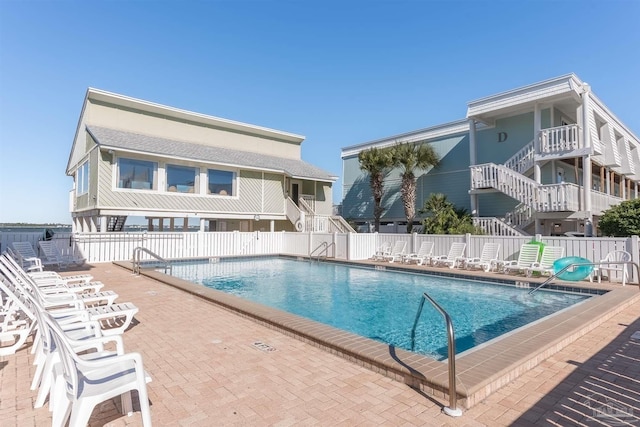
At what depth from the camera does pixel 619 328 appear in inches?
231

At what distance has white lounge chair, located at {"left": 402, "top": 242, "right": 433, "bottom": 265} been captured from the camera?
Answer: 14648mm

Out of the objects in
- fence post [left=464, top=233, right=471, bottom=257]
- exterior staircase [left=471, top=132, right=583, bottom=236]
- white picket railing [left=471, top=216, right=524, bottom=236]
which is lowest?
fence post [left=464, top=233, right=471, bottom=257]

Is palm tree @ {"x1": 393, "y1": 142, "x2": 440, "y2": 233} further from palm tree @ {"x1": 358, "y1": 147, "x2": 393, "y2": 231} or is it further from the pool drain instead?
the pool drain

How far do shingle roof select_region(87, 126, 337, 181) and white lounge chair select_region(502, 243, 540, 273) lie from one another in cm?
1429

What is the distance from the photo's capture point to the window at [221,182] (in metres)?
19.9

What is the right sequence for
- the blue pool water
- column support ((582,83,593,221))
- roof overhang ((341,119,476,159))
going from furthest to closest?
roof overhang ((341,119,476,159)) → column support ((582,83,593,221)) → the blue pool water

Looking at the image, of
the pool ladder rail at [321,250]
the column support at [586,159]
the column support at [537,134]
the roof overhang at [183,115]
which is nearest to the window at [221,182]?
the roof overhang at [183,115]

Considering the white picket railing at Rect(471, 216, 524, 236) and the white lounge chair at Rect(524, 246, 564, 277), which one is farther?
the white picket railing at Rect(471, 216, 524, 236)

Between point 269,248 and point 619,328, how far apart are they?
54.0 ft

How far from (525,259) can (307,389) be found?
1100cm

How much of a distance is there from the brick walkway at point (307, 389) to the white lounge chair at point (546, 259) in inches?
242

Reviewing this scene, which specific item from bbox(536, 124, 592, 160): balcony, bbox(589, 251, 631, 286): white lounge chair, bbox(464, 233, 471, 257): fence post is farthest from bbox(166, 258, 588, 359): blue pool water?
bbox(536, 124, 592, 160): balcony

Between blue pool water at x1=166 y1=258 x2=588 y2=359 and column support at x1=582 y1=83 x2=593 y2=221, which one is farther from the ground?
column support at x1=582 y1=83 x2=593 y2=221

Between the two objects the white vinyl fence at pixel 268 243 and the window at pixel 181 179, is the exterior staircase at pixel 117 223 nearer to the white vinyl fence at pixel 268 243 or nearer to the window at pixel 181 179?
the white vinyl fence at pixel 268 243
